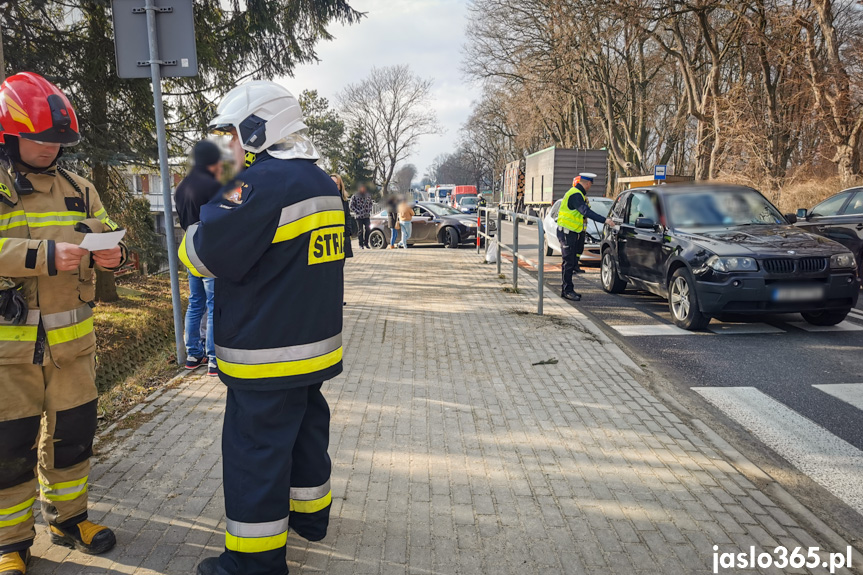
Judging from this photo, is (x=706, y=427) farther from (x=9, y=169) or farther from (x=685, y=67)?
(x=685, y=67)

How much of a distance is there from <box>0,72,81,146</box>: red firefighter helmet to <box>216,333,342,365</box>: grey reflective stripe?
3.86 feet

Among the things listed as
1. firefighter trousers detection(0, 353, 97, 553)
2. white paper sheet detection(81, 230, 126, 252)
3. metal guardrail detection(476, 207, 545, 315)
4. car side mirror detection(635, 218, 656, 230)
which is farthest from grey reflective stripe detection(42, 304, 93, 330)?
car side mirror detection(635, 218, 656, 230)

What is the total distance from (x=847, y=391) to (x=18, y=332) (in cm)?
596

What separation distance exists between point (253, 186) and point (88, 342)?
1247 millimetres

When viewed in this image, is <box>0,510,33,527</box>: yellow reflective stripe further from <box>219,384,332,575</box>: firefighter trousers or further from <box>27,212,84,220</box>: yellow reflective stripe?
<box>27,212,84,220</box>: yellow reflective stripe

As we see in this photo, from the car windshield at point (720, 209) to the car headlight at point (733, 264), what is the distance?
1.13m

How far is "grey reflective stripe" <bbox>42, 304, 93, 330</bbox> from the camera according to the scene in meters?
2.64

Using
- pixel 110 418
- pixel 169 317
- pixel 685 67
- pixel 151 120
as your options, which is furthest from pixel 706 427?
pixel 685 67

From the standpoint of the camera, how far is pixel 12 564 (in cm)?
253

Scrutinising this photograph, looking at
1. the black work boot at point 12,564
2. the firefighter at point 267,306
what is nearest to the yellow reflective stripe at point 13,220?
the firefighter at point 267,306

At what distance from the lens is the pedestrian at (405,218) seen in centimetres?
1883

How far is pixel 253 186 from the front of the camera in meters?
2.28

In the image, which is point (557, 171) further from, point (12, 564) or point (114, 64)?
point (12, 564)

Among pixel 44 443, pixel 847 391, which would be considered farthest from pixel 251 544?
pixel 847 391
